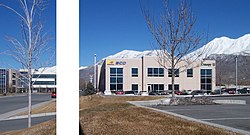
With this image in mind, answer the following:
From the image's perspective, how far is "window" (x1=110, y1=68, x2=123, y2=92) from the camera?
69.0 meters

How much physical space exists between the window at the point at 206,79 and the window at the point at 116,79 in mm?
20670

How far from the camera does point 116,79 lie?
6931 centimetres

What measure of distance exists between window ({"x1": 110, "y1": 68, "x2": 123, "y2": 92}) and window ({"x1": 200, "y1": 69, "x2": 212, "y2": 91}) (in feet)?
67.8

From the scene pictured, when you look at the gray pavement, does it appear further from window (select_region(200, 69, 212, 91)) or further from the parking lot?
window (select_region(200, 69, 212, 91))

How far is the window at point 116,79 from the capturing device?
6900cm

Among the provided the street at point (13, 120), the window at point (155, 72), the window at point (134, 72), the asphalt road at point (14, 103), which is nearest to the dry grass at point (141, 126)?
the street at point (13, 120)

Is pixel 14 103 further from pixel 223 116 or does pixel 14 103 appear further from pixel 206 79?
pixel 206 79

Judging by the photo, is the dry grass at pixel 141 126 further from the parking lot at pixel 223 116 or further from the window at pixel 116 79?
the window at pixel 116 79

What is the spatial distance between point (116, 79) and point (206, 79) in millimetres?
23239

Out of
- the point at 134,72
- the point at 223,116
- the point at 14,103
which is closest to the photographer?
the point at 223,116

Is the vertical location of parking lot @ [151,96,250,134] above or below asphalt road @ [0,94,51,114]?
above

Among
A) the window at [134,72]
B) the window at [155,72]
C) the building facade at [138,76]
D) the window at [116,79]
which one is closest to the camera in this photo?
the building facade at [138,76]

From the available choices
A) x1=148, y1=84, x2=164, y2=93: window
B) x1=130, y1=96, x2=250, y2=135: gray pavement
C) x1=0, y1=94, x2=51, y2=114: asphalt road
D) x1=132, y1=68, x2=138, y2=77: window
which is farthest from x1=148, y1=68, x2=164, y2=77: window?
x1=130, y1=96, x2=250, y2=135: gray pavement

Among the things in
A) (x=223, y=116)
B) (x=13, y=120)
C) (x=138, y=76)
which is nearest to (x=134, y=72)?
(x=138, y=76)
